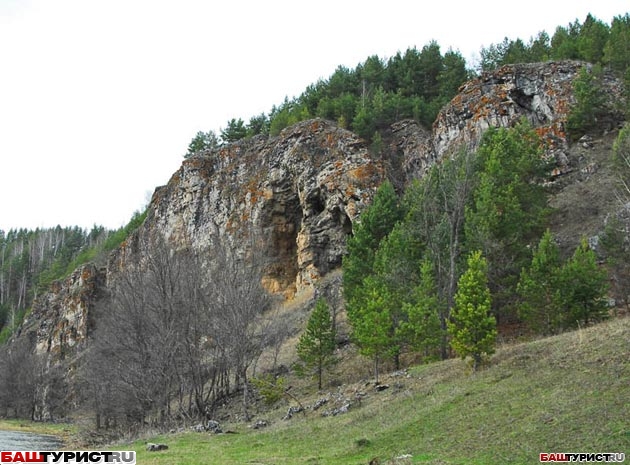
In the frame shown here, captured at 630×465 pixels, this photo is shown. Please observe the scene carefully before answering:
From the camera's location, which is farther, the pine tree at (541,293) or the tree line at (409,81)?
the tree line at (409,81)

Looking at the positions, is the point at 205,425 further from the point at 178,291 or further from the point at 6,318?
the point at 6,318

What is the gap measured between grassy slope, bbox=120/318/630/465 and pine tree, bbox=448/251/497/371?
0.75 meters

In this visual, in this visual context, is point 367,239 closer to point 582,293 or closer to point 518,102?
point 582,293

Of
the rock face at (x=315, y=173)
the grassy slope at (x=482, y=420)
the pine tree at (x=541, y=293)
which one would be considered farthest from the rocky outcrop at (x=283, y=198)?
the grassy slope at (x=482, y=420)

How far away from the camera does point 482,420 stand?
1344cm

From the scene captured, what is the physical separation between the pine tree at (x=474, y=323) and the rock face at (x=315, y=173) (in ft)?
73.4

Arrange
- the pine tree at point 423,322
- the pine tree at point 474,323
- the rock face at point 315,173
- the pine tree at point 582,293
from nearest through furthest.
A: the pine tree at point 474,323, the pine tree at point 582,293, the pine tree at point 423,322, the rock face at point 315,173

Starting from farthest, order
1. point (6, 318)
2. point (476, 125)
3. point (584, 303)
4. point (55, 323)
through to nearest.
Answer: point (6, 318)
point (55, 323)
point (476, 125)
point (584, 303)

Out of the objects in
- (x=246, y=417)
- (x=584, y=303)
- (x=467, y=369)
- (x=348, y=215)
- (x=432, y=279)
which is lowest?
(x=246, y=417)

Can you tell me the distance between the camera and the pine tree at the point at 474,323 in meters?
19.0

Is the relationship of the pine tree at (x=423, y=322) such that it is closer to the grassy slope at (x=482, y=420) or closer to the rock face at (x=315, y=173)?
the grassy slope at (x=482, y=420)

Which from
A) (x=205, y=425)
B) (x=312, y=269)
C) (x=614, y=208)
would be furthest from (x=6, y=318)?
(x=614, y=208)

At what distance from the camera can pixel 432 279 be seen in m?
27.5

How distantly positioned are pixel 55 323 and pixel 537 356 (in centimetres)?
7345
